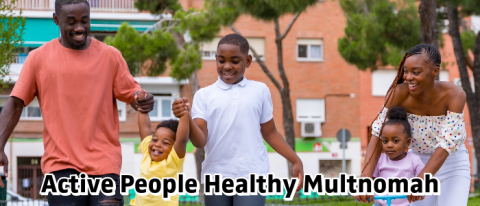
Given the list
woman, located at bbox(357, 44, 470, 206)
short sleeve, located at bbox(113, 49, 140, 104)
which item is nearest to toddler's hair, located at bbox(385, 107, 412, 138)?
woman, located at bbox(357, 44, 470, 206)

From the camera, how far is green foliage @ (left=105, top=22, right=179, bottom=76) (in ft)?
53.6

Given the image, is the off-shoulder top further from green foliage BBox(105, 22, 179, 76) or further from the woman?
green foliage BBox(105, 22, 179, 76)

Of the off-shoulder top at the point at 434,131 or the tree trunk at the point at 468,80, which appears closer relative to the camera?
the off-shoulder top at the point at 434,131

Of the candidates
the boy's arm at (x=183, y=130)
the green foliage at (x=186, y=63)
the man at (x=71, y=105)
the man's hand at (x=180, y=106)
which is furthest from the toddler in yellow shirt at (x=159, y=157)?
the green foliage at (x=186, y=63)

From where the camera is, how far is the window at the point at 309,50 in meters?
27.1

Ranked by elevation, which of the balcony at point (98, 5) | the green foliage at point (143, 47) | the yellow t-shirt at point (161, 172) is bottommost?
the yellow t-shirt at point (161, 172)

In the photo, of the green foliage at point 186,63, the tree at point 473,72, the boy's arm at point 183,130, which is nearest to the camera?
the boy's arm at point 183,130

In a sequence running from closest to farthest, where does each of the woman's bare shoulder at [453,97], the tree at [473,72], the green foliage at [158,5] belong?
the woman's bare shoulder at [453,97] < the tree at [473,72] < the green foliage at [158,5]

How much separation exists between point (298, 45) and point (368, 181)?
23169 millimetres

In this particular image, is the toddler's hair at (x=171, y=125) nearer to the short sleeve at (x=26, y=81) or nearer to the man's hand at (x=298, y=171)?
the man's hand at (x=298, y=171)

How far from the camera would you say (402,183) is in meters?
4.49

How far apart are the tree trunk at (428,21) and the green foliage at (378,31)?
15.9 ft

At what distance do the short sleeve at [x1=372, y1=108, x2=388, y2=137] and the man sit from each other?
5.92 feet

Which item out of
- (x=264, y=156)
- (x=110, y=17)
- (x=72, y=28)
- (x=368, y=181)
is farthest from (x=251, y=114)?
(x=110, y=17)
